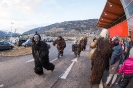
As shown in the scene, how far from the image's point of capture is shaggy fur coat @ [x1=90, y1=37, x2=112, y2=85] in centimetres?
704

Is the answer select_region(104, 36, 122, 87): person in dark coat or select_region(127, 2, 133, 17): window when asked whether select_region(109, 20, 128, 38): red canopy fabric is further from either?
select_region(104, 36, 122, 87): person in dark coat

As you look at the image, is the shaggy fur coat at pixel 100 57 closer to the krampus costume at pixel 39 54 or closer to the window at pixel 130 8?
the krampus costume at pixel 39 54

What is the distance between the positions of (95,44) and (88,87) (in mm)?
1653

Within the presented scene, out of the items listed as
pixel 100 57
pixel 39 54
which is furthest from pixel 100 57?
pixel 39 54

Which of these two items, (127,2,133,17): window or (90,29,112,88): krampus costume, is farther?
(127,2,133,17): window

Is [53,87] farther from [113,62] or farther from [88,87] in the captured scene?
[113,62]

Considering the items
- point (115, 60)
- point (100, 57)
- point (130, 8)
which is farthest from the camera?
point (130, 8)

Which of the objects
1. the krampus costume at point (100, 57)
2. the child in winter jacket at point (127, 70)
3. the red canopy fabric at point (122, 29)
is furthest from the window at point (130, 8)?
the child in winter jacket at point (127, 70)

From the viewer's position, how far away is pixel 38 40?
29.3ft

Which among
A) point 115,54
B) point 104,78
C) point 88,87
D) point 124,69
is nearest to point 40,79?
point 88,87

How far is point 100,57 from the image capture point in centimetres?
708

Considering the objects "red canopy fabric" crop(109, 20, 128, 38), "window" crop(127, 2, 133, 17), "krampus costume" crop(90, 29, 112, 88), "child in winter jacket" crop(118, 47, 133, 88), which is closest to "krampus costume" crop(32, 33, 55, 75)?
"krampus costume" crop(90, 29, 112, 88)

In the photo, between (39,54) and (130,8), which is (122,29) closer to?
(130,8)

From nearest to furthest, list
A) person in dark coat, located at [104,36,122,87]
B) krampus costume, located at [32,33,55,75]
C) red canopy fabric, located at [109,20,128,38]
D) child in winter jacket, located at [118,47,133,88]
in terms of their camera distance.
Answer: child in winter jacket, located at [118,47,133,88] → person in dark coat, located at [104,36,122,87] → krampus costume, located at [32,33,55,75] → red canopy fabric, located at [109,20,128,38]
